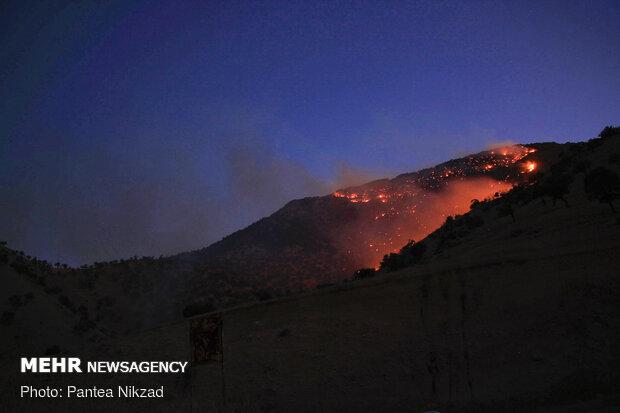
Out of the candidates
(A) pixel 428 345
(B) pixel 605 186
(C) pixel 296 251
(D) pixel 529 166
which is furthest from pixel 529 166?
(A) pixel 428 345

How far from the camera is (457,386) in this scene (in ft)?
66.0

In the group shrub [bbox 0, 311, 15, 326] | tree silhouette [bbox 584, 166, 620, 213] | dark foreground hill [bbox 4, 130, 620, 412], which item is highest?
tree silhouette [bbox 584, 166, 620, 213]

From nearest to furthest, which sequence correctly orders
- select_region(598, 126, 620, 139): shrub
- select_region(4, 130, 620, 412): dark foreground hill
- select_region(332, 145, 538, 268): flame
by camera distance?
select_region(4, 130, 620, 412): dark foreground hill < select_region(598, 126, 620, 139): shrub < select_region(332, 145, 538, 268): flame

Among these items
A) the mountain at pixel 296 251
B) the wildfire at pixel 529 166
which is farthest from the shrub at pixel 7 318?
the wildfire at pixel 529 166

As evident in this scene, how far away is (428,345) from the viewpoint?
2392cm

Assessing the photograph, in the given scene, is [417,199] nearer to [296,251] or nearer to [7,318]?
[296,251]

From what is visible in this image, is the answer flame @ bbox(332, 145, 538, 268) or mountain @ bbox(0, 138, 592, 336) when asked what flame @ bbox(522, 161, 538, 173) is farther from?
mountain @ bbox(0, 138, 592, 336)

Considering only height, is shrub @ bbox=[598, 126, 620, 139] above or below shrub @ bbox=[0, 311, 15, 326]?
above

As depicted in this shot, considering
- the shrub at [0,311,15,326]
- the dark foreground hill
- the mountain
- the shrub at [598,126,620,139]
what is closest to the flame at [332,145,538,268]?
the mountain

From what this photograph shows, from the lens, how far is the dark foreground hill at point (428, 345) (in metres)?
18.8

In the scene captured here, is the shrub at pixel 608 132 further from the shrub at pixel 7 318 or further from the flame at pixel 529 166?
the shrub at pixel 7 318

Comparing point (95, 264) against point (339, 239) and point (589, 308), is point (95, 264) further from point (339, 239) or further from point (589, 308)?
point (589, 308)

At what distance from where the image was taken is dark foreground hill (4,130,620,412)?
18844mm

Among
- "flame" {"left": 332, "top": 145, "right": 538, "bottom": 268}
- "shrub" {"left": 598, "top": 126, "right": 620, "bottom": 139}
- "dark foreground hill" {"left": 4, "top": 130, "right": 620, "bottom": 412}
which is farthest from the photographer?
"flame" {"left": 332, "top": 145, "right": 538, "bottom": 268}
